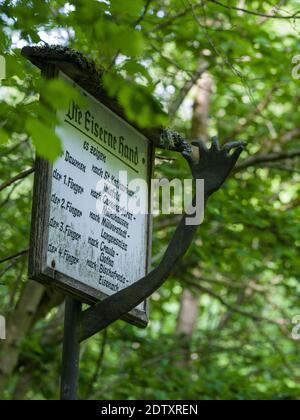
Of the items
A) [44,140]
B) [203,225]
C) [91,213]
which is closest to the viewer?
[44,140]

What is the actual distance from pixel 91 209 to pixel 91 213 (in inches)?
0.6

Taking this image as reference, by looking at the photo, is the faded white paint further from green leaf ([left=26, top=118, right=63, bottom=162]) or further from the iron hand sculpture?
green leaf ([left=26, top=118, right=63, bottom=162])

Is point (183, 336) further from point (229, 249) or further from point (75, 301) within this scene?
point (75, 301)

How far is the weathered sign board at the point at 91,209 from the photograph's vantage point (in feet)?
10.4

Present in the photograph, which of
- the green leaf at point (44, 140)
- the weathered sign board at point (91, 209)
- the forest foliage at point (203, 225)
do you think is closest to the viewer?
the green leaf at point (44, 140)

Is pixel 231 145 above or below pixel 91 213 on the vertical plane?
above

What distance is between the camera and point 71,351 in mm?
3363

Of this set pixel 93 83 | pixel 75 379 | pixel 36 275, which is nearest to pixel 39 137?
pixel 36 275

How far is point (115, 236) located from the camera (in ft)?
11.7

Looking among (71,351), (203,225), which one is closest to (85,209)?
(71,351)

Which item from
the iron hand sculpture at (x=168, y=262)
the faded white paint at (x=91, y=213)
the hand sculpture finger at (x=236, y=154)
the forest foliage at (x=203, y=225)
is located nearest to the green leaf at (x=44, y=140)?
the faded white paint at (x=91, y=213)

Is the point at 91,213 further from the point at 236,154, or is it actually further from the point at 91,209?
the point at 236,154

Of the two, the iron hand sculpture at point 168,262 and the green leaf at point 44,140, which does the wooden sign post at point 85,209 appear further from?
the green leaf at point 44,140

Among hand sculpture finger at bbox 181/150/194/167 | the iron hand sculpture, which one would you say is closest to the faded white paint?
the iron hand sculpture
